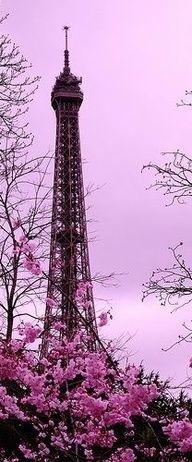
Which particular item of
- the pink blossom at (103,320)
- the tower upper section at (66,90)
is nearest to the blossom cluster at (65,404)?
the pink blossom at (103,320)

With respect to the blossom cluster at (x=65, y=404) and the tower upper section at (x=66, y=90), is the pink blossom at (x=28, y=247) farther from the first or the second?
the tower upper section at (x=66, y=90)

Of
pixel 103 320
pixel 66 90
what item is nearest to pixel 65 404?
pixel 103 320

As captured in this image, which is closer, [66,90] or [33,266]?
[33,266]

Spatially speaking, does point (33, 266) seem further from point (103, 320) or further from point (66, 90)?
point (66, 90)

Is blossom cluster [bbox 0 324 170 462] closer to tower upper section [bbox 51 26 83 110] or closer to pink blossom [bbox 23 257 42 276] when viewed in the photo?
pink blossom [bbox 23 257 42 276]

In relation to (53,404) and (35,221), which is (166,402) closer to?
(35,221)

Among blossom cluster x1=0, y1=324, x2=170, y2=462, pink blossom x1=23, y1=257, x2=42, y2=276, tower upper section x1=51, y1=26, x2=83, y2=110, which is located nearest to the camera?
blossom cluster x1=0, y1=324, x2=170, y2=462

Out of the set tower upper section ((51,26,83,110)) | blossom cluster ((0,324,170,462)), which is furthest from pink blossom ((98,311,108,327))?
Answer: tower upper section ((51,26,83,110))

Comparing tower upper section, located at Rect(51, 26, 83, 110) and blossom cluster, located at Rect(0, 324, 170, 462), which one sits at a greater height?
tower upper section, located at Rect(51, 26, 83, 110)
